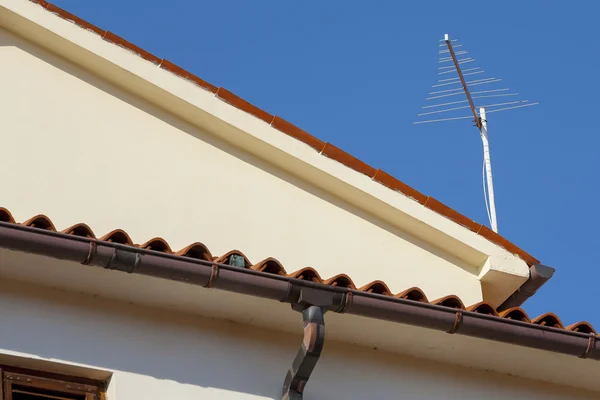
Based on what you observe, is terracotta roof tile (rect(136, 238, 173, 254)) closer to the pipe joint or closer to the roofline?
the roofline

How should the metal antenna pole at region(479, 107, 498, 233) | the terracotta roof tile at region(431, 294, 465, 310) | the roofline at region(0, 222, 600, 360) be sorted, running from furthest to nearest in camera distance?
1. the metal antenna pole at region(479, 107, 498, 233)
2. the terracotta roof tile at region(431, 294, 465, 310)
3. the roofline at region(0, 222, 600, 360)

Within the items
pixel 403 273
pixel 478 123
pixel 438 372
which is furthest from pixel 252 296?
pixel 478 123

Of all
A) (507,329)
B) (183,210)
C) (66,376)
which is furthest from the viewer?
(183,210)

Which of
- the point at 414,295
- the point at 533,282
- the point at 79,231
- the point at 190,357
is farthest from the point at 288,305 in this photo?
the point at 533,282

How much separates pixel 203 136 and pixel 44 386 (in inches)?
119

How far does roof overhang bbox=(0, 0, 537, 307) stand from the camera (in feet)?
34.0

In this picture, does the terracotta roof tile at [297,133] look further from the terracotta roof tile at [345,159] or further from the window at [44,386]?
the window at [44,386]

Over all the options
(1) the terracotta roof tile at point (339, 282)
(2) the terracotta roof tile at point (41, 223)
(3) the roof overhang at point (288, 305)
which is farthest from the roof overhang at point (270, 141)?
(2) the terracotta roof tile at point (41, 223)

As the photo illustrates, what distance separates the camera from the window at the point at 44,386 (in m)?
7.83

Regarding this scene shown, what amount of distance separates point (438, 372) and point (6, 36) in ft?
13.4

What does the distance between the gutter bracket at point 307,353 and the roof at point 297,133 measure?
2436 millimetres

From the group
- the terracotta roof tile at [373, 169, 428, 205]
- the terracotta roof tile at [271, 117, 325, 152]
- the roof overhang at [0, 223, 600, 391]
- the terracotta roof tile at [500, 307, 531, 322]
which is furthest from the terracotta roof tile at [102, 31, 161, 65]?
the terracotta roof tile at [500, 307, 531, 322]

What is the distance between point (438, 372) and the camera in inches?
352

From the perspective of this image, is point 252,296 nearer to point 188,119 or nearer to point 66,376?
point 66,376
